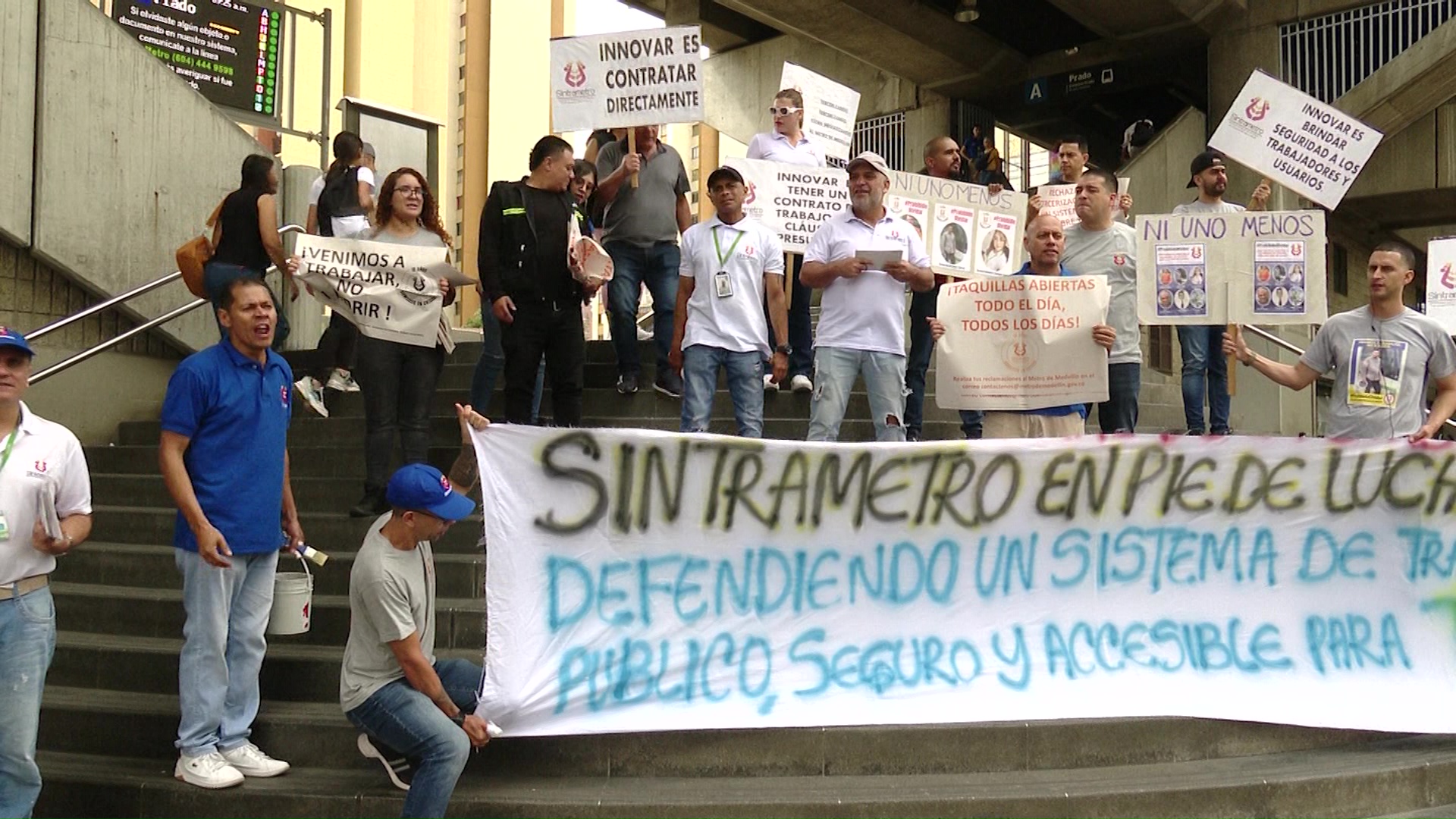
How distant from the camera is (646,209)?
26.0 ft

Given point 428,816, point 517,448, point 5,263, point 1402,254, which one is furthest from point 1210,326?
point 5,263

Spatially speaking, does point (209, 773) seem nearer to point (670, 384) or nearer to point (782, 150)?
point (670, 384)

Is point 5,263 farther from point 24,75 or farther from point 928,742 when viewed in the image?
point 928,742

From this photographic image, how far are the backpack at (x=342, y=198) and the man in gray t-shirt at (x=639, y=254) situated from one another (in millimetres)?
1639

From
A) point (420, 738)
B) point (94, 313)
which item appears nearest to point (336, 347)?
point (94, 313)

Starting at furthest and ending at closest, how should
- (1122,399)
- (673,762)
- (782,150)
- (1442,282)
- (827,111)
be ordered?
(1442,282) < (827,111) < (782,150) < (1122,399) < (673,762)

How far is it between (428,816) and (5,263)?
631 centimetres

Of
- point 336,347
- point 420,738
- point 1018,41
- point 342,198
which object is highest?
point 1018,41

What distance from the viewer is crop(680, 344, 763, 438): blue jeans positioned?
22.1 ft

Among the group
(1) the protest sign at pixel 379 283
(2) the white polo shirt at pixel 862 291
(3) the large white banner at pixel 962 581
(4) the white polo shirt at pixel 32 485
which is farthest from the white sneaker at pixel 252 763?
(2) the white polo shirt at pixel 862 291

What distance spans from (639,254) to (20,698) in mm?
4658

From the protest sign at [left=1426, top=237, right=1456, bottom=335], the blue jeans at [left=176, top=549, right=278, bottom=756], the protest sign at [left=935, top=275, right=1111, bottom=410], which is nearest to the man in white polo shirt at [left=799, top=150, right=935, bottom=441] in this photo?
the protest sign at [left=935, top=275, right=1111, bottom=410]

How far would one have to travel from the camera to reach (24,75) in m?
8.74

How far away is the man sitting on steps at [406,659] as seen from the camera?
4.22m
